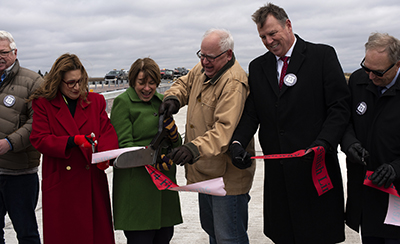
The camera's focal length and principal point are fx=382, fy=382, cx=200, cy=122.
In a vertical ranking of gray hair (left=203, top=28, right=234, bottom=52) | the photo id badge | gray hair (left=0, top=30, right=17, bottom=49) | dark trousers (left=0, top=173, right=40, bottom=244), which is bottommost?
dark trousers (left=0, top=173, right=40, bottom=244)

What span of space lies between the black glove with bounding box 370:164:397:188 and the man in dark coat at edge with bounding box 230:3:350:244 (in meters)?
0.32

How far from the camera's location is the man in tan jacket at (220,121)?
111 inches

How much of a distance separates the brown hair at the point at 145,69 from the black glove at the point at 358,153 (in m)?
1.56

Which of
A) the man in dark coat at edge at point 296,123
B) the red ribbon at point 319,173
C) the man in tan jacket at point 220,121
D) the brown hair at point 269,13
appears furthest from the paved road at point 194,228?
the brown hair at point 269,13

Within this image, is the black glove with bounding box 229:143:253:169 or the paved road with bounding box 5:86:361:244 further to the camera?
the paved road with bounding box 5:86:361:244

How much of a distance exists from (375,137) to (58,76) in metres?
2.39

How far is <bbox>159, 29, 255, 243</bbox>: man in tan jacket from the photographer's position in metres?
2.83

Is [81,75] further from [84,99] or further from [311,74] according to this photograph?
[311,74]

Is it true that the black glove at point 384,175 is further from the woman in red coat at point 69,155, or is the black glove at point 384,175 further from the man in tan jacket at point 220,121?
the woman in red coat at point 69,155

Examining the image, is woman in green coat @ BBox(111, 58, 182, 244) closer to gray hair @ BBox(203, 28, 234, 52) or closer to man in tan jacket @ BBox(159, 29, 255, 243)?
man in tan jacket @ BBox(159, 29, 255, 243)

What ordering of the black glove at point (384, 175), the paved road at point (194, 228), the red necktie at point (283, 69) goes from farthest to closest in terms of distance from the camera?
the paved road at point (194, 228)
the red necktie at point (283, 69)
the black glove at point (384, 175)

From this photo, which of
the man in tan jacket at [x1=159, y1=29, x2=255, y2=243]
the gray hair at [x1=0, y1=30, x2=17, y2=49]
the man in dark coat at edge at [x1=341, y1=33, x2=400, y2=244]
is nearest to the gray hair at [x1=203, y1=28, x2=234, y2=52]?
the man in tan jacket at [x1=159, y1=29, x2=255, y2=243]

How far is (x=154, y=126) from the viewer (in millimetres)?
3084

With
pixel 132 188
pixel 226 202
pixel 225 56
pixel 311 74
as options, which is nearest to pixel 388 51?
pixel 311 74
